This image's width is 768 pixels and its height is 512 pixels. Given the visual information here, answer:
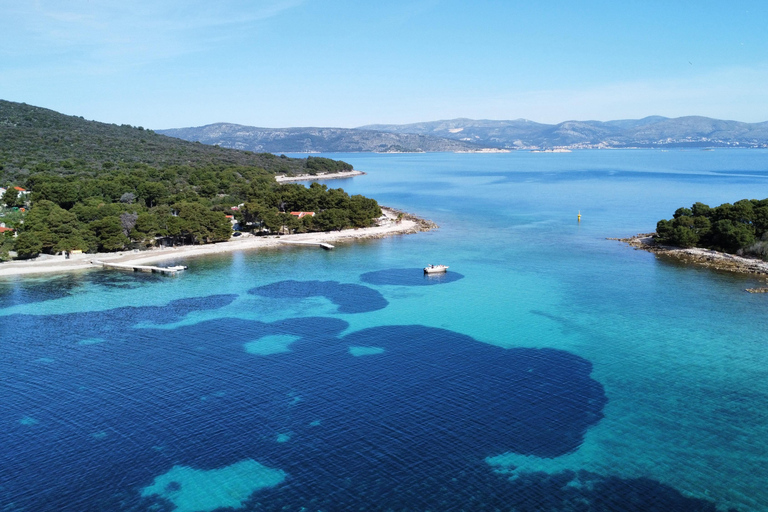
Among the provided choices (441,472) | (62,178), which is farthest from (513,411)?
(62,178)

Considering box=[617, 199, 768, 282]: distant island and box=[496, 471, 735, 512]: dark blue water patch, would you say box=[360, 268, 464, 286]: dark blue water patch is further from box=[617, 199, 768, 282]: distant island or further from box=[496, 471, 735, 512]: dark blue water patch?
box=[496, 471, 735, 512]: dark blue water patch

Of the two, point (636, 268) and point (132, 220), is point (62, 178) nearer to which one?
point (132, 220)

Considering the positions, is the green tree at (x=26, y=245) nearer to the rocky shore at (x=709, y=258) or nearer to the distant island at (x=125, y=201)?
the distant island at (x=125, y=201)

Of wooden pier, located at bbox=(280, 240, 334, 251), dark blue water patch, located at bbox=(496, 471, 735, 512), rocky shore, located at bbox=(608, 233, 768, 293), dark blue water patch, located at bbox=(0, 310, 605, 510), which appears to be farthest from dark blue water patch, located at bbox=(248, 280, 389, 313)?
rocky shore, located at bbox=(608, 233, 768, 293)

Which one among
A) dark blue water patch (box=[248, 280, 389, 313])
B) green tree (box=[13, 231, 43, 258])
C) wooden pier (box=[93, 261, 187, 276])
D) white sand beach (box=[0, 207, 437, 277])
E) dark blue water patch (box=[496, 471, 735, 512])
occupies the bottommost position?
dark blue water patch (box=[496, 471, 735, 512])

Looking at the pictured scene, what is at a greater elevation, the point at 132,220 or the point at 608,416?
the point at 132,220

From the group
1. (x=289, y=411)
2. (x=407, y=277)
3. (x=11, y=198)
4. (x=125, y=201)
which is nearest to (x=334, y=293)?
(x=407, y=277)
